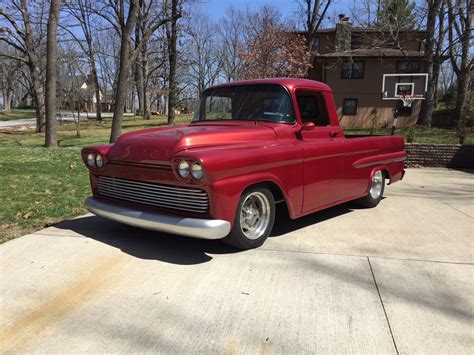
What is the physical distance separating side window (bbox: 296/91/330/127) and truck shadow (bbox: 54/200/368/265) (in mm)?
1251

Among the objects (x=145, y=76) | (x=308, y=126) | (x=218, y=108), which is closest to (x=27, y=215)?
(x=218, y=108)

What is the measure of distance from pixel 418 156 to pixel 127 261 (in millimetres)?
10805

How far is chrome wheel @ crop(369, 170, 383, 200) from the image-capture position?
21.3ft

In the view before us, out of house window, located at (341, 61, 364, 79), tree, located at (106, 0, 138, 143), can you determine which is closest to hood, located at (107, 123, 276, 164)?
tree, located at (106, 0, 138, 143)

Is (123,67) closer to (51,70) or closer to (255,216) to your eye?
(51,70)

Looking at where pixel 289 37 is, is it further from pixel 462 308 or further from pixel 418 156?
pixel 462 308

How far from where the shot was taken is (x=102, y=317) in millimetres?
2955

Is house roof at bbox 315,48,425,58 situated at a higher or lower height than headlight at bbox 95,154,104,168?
higher

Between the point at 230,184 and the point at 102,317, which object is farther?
the point at 230,184

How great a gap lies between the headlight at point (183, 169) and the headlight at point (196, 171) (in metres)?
0.06

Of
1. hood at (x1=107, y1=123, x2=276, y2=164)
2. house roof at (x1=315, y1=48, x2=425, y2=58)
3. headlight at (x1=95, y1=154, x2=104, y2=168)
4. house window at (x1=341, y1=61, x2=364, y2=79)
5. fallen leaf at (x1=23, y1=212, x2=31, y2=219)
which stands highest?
house roof at (x1=315, y1=48, x2=425, y2=58)

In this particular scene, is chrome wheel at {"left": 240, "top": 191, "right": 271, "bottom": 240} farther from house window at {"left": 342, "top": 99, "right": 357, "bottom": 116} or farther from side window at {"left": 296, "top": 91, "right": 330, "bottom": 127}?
house window at {"left": 342, "top": 99, "right": 357, "bottom": 116}

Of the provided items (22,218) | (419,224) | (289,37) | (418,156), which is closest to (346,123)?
(289,37)

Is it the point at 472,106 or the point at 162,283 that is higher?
the point at 472,106
